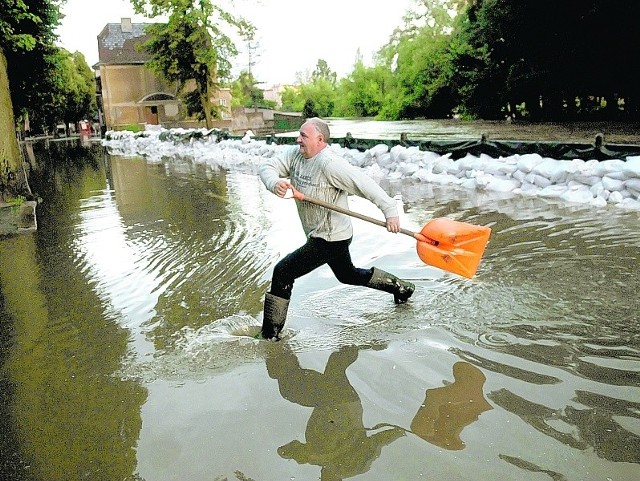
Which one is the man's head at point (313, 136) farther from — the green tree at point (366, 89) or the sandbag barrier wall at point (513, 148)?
the green tree at point (366, 89)

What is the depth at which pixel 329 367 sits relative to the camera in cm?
373

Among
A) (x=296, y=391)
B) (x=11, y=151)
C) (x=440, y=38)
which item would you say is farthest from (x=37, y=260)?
(x=440, y=38)

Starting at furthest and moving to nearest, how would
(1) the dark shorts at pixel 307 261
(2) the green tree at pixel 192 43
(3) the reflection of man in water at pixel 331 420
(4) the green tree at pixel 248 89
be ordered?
(4) the green tree at pixel 248 89 < (2) the green tree at pixel 192 43 < (1) the dark shorts at pixel 307 261 < (3) the reflection of man in water at pixel 331 420

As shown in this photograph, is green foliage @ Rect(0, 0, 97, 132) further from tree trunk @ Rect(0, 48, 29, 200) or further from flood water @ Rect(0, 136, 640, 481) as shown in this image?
flood water @ Rect(0, 136, 640, 481)

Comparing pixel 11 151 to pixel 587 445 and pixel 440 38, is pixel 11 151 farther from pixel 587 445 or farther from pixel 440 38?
pixel 440 38

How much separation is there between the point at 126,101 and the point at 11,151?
146 feet

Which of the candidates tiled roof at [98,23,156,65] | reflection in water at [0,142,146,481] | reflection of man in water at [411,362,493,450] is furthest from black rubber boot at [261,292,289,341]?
tiled roof at [98,23,156,65]

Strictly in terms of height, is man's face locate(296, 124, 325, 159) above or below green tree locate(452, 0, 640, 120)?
below

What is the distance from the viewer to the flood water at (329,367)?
2.78 m

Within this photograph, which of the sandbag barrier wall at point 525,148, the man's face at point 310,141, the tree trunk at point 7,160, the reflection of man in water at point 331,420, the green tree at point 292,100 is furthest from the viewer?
the green tree at point 292,100

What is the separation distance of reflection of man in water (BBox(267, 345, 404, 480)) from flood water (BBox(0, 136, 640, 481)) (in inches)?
0.5

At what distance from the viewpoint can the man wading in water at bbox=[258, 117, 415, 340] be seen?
12.9 ft

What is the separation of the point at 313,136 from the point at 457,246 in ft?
4.58

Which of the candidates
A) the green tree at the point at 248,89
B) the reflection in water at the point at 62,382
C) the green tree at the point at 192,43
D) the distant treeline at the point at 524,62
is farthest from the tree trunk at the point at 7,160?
the green tree at the point at 248,89
